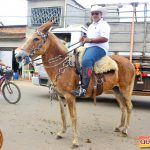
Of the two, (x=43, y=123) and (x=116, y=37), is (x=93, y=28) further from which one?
(x=116, y=37)

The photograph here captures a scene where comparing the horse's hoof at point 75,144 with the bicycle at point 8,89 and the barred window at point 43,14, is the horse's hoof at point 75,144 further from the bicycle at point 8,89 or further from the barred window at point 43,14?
the barred window at point 43,14

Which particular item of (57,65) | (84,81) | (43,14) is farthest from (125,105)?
(43,14)

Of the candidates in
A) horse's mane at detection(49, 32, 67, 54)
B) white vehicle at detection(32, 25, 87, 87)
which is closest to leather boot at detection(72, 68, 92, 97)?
horse's mane at detection(49, 32, 67, 54)

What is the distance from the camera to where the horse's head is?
6117mm

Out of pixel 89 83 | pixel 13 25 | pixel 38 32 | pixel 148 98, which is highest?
pixel 13 25

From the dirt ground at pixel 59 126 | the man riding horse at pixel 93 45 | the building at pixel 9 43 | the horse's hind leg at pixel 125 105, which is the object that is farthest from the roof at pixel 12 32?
the man riding horse at pixel 93 45

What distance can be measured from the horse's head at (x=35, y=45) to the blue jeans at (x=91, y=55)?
82 cm

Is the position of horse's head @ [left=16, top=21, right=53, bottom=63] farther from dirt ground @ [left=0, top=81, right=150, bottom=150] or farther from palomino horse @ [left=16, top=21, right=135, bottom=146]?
dirt ground @ [left=0, top=81, right=150, bottom=150]

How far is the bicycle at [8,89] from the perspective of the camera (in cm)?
1099

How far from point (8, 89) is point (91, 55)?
5268 mm

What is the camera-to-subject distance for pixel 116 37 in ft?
36.6

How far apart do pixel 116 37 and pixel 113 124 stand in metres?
3.88

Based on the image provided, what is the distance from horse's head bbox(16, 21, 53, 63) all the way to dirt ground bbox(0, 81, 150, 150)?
1.63m

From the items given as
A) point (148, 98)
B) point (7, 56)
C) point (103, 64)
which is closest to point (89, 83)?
point (103, 64)
